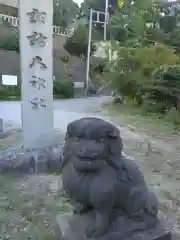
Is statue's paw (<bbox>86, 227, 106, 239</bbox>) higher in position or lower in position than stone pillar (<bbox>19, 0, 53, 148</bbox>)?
lower

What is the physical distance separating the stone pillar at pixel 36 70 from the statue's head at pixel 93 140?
3.03 metres

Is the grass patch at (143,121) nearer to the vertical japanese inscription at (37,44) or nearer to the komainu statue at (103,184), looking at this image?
the vertical japanese inscription at (37,44)

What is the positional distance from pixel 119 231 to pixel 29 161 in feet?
7.89

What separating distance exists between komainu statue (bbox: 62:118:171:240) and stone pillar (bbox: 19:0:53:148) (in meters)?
2.88

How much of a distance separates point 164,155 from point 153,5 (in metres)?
8.66

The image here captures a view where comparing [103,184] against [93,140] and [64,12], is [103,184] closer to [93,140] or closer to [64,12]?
[93,140]

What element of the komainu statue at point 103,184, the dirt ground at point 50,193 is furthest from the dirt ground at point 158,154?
the komainu statue at point 103,184

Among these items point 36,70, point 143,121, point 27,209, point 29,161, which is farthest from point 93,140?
point 143,121

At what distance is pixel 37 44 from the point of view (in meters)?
4.47

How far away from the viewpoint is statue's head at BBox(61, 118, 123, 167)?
157cm

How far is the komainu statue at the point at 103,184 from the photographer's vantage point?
5.22 ft

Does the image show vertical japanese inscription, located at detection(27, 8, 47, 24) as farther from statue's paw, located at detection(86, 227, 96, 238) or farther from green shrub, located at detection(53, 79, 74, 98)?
green shrub, located at detection(53, 79, 74, 98)

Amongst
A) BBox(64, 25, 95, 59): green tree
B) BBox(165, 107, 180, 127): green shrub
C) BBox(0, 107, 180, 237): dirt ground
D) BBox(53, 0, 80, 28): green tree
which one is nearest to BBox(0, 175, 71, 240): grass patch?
BBox(0, 107, 180, 237): dirt ground

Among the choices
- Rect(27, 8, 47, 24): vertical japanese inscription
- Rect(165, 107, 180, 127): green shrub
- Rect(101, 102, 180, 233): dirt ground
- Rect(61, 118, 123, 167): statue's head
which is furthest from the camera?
Rect(165, 107, 180, 127): green shrub
